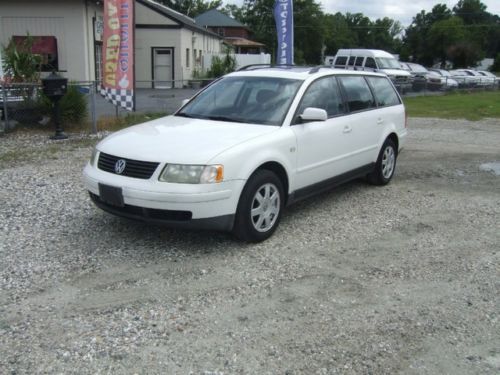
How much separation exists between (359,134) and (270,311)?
339 cm

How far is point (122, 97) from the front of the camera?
1184cm

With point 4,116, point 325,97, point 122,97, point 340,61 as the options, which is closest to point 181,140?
point 325,97

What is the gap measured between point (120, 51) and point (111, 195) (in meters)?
7.73

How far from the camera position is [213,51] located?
4006 cm

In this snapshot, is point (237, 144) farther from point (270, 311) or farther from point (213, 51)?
point (213, 51)

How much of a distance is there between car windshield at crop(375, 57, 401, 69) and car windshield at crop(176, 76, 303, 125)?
814 inches

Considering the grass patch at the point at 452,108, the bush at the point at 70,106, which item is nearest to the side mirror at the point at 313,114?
the bush at the point at 70,106

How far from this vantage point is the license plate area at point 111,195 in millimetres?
4730

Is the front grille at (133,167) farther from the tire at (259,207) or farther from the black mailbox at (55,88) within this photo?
the black mailbox at (55,88)

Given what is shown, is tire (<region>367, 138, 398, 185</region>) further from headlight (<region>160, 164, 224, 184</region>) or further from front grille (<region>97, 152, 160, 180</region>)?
front grille (<region>97, 152, 160, 180</region>)

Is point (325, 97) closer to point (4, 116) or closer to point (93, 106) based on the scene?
point (93, 106)

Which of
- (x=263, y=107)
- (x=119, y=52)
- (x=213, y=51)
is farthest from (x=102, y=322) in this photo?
(x=213, y=51)

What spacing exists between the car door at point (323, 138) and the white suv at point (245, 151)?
0.04ft

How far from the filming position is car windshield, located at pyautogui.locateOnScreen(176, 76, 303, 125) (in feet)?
18.4
